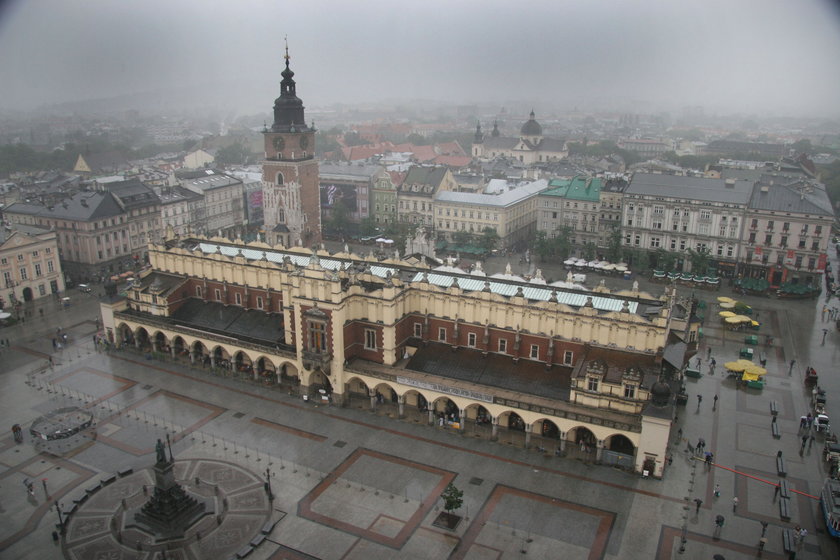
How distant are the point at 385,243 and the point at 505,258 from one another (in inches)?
895

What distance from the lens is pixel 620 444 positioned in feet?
177

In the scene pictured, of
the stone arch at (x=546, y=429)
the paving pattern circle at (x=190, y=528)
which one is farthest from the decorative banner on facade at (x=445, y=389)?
the paving pattern circle at (x=190, y=528)

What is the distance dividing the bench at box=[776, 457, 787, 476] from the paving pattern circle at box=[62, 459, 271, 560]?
134 ft

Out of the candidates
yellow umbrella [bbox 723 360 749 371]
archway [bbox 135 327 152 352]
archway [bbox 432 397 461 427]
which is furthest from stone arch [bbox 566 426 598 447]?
archway [bbox 135 327 152 352]

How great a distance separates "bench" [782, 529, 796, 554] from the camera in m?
42.0

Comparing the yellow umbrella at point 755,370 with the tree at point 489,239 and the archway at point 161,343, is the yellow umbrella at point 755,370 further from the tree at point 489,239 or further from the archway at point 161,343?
the archway at point 161,343

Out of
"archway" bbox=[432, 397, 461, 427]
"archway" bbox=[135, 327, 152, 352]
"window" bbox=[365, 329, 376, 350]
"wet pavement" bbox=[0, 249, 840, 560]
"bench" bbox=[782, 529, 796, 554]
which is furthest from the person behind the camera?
"archway" bbox=[135, 327, 152, 352]

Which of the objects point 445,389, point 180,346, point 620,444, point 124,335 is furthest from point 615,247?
point 124,335

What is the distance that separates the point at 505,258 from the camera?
116 metres

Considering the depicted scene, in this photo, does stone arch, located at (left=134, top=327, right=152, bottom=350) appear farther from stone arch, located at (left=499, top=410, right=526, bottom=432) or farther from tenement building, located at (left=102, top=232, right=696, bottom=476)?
stone arch, located at (left=499, top=410, right=526, bottom=432)

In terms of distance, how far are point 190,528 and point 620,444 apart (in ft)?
115

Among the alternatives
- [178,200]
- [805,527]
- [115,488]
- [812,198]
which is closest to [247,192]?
[178,200]

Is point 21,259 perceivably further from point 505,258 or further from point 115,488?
point 505,258

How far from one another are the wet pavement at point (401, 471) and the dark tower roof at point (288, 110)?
1759 inches
